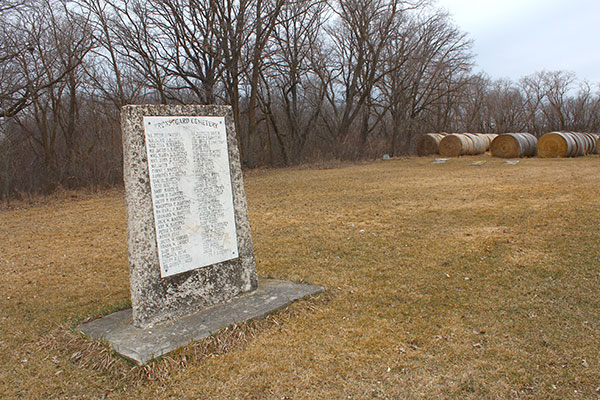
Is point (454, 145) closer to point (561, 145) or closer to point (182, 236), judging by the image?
point (561, 145)

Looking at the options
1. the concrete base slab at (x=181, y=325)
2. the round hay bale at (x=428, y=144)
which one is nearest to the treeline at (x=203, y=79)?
the round hay bale at (x=428, y=144)

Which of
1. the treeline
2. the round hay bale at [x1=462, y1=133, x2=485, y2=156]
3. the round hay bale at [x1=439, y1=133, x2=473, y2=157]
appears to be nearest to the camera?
the treeline

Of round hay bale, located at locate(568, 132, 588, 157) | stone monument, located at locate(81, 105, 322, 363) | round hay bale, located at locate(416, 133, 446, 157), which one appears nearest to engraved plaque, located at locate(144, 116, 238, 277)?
stone monument, located at locate(81, 105, 322, 363)

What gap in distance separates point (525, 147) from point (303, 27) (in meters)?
14.9

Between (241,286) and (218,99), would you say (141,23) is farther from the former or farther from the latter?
(241,286)

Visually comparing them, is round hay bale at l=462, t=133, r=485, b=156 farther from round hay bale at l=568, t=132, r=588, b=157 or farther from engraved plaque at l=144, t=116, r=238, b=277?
engraved plaque at l=144, t=116, r=238, b=277

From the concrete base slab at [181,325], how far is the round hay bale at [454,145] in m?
23.5

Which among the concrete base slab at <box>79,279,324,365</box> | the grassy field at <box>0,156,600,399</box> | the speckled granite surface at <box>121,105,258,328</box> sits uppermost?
the speckled granite surface at <box>121,105,258,328</box>

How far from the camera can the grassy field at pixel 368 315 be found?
9.35 feet

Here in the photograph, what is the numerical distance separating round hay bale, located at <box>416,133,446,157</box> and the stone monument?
82.9 ft

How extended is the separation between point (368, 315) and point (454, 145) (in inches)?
949

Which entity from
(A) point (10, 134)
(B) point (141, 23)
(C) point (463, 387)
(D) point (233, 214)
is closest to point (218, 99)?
(B) point (141, 23)

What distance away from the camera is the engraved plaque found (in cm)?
362

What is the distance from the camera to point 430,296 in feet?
13.8
